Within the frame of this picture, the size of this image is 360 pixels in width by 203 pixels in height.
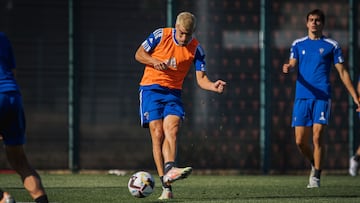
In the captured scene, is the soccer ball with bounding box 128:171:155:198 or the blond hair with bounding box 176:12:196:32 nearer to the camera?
the soccer ball with bounding box 128:171:155:198

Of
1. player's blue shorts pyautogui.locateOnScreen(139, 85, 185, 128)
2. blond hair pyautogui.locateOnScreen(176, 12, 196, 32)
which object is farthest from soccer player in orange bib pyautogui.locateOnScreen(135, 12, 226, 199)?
blond hair pyautogui.locateOnScreen(176, 12, 196, 32)

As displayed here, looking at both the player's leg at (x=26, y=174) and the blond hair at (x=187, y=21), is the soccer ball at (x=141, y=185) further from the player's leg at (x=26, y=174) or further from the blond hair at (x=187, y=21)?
the player's leg at (x=26, y=174)

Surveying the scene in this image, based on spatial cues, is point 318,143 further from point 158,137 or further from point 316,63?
point 158,137

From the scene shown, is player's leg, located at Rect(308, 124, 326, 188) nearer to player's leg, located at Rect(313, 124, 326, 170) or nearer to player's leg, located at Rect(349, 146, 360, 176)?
player's leg, located at Rect(313, 124, 326, 170)

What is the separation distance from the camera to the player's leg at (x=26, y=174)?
7976 millimetres

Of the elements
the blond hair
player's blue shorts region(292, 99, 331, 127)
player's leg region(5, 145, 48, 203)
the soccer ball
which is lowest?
the soccer ball

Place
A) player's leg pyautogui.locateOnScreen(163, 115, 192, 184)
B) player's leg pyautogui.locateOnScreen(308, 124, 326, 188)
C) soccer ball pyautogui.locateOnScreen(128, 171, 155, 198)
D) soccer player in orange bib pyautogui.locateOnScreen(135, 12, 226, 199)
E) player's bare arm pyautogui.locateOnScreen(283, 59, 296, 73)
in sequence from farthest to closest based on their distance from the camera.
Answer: player's leg pyautogui.locateOnScreen(308, 124, 326, 188) < player's bare arm pyautogui.locateOnScreen(283, 59, 296, 73) < soccer player in orange bib pyautogui.locateOnScreen(135, 12, 226, 199) < player's leg pyautogui.locateOnScreen(163, 115, 192, 184) < soccer ball pyautogui.locateOnScreen(128, 171, 155, 198)

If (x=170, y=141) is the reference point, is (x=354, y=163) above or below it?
below

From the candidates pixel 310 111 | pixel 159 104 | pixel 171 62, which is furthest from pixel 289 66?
pixel 159 104

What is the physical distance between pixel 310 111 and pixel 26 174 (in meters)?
5.92

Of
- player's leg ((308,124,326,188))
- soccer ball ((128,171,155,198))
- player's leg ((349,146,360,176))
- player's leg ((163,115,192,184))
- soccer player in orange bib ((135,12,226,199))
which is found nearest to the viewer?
soccer ball ((128,171,155,198))

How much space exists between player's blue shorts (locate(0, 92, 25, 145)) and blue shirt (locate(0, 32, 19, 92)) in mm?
57

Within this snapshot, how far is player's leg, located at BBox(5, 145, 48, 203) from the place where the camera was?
26.2ft

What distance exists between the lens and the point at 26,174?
8.02 metres
